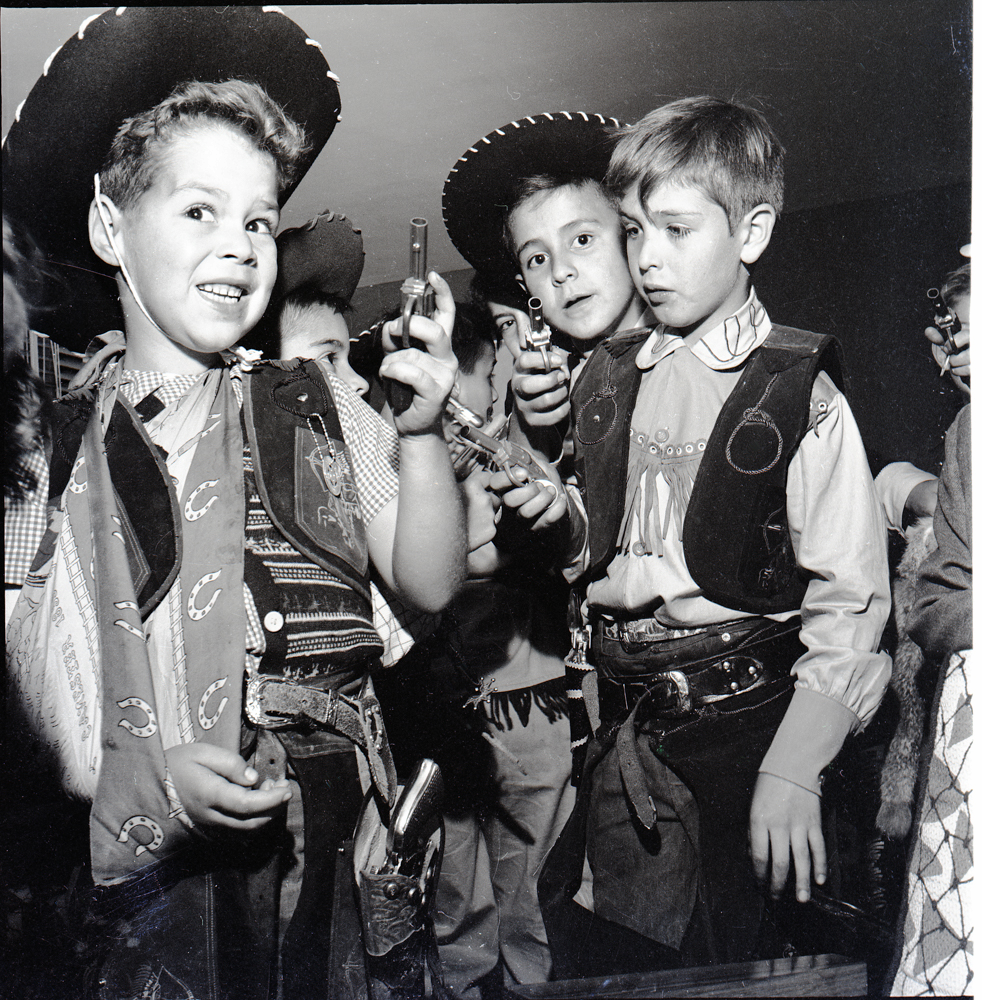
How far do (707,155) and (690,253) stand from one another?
0.14m

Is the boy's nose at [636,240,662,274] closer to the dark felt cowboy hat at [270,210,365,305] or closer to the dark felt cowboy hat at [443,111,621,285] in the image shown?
the dark felt cowboy hat at [443,111,621,285]

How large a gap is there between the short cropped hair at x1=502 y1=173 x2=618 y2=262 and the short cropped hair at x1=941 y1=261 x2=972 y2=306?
→ 52 cm

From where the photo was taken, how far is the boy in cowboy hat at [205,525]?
103 centimetres

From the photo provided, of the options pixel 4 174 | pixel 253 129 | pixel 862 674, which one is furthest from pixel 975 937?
pixel 4 174

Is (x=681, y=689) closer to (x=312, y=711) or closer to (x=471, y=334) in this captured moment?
(x=312, y=711)

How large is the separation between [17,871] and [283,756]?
0.43 m

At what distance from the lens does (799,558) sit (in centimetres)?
113

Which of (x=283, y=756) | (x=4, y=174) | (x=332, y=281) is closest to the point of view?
(x=283, y=756)

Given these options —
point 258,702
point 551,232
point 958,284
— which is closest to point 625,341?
point 551,232

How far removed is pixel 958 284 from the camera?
127 cm

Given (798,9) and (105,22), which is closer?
(105,22)

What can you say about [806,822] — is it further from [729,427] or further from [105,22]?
[105,22]

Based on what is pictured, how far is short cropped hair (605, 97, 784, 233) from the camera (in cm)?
117

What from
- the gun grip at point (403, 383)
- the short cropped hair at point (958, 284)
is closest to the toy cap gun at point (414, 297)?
the gun grip at point (403, 383)
